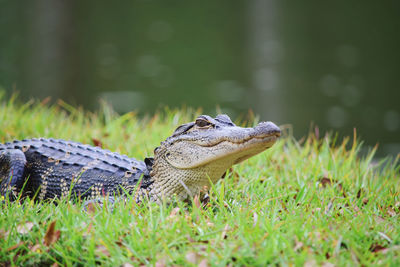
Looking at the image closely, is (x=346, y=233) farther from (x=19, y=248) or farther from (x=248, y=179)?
(x=19, y=248)

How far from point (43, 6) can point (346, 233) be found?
2453 cm

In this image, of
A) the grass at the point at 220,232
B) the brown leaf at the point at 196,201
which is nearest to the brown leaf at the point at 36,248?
the grass at the point at 220,232

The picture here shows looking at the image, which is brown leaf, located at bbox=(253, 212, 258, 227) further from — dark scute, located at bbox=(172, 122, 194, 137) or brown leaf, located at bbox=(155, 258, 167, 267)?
dark scute, located at bbox=(172, 122, 194, 137)

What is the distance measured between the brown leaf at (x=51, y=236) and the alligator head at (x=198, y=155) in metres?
0.88

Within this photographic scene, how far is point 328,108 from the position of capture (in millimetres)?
13609

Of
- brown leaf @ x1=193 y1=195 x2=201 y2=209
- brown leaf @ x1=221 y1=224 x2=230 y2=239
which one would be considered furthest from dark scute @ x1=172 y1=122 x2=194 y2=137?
brown leaf @ x1=221 y1=224 x2=230 y2=239

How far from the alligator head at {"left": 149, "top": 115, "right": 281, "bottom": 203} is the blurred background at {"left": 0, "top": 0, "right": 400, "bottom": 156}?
7.13 m

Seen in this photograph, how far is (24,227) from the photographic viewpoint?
3104 millimetres

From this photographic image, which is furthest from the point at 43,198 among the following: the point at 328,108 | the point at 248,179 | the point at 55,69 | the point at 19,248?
the point at 55,69

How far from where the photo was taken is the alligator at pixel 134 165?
3529 millimetres

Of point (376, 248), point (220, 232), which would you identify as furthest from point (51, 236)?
point (376, 248)

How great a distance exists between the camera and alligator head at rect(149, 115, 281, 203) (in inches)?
135

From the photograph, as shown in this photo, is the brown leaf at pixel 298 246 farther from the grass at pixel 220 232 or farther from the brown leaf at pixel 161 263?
the brown leaf at pixel 161 263

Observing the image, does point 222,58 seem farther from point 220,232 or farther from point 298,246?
point 298,246
